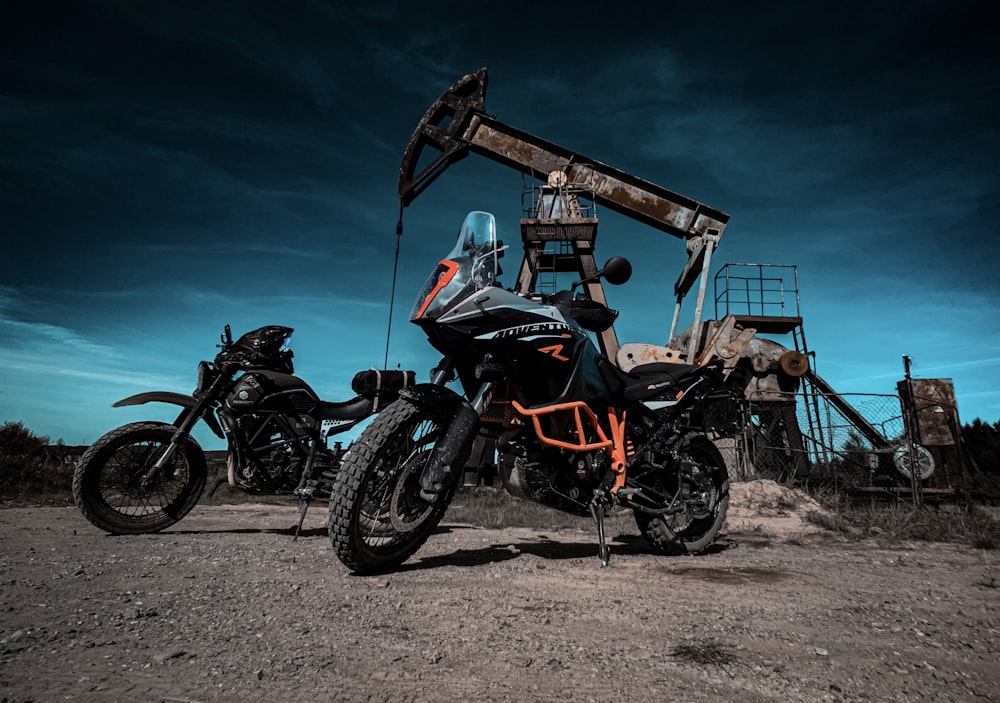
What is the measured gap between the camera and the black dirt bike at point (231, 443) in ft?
16.0

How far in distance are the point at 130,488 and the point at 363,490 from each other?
10.1ft

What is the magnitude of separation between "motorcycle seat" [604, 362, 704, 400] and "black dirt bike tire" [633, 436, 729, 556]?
0.44 metres

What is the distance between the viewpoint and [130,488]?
16.1 ft

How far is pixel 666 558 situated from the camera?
409cm

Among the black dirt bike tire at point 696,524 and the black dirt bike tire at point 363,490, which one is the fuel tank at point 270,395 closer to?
the black dirt bike tire at point 363,490

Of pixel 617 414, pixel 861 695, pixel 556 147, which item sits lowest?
pixel 861 695

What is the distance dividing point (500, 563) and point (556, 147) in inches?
434

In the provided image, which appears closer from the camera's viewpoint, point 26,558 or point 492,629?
point 492,629

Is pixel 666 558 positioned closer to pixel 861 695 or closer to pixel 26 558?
pixel 861 695

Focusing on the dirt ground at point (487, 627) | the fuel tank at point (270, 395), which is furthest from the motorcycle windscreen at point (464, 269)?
the fuel tank at point (270, 395)

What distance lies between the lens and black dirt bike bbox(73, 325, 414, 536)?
A: 4.86 metres

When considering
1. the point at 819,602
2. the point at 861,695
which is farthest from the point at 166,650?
the point at 819,602

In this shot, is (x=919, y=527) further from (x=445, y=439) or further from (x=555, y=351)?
(x=445, y=439)

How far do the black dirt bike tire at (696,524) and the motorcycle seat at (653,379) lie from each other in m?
0.44
